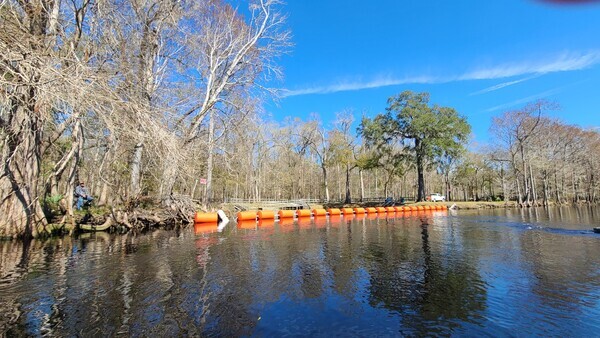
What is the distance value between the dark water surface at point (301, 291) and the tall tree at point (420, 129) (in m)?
28.6

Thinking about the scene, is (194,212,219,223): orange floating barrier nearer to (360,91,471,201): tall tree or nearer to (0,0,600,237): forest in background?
(0,0,600,237): forest in background

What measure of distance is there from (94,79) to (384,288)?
19.6 feet

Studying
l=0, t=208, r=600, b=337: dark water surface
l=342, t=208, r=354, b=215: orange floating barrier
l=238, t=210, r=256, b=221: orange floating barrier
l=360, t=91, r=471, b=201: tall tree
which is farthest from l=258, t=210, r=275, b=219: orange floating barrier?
l=360, t=91, r=471, b=201: tall tree

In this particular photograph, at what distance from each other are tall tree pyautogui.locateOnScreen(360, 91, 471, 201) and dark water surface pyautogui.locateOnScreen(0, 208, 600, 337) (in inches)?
1125

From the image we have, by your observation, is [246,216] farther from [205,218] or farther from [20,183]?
Answer: [20,183]

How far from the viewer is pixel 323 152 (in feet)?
148

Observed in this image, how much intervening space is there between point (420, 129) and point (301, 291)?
34.9 m

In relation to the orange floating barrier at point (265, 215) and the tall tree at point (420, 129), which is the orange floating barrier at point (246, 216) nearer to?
the orange floating barrier at point (265, 215)

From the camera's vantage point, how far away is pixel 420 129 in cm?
3666

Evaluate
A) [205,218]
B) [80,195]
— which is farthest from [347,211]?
[80,195]

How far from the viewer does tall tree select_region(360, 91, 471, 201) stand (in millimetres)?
36562

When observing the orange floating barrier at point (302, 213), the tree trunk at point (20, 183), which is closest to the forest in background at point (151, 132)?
the tree trunk at point (20, 183)

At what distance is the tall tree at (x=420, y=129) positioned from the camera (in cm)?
3656

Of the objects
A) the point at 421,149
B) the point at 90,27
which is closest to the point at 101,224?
the point at 90,27
